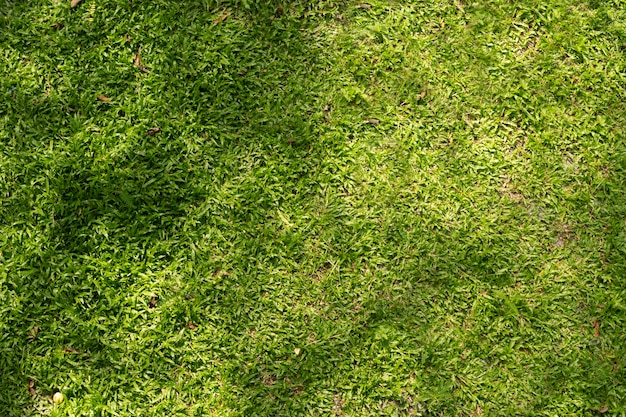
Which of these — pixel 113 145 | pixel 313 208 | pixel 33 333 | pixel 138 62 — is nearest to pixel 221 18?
pixel 138 62

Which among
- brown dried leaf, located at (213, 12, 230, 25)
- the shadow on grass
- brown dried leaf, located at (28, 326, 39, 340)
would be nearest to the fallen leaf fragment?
the shadow on grass

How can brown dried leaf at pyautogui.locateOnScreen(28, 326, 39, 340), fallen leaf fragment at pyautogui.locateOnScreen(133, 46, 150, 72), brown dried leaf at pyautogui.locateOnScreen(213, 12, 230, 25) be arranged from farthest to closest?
1. brown dried leaf at pyautogui.locateOnScreen(213, 12, 230, 25)
2. fallen leaf fragment at pyautogui.locateOnScreen(133, 46, 150, 72)
3. brown dried leaf at pyautogui.locateOnScreen(28, 326, 39, 340)

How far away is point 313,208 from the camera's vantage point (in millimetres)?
3785

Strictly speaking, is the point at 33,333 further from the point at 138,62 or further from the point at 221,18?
the point at 221,18

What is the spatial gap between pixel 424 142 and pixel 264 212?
3.51ft

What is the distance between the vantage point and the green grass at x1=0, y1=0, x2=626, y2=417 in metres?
3.53

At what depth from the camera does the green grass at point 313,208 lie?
3525 millimetres

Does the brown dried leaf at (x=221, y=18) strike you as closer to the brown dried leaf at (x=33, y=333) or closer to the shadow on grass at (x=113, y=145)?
the shadow on grass at (x=113, y=145)

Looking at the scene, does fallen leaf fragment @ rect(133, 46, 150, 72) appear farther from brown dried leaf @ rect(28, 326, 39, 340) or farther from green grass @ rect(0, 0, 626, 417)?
brown dried leaf @ rect(28, 326, 39, 340)

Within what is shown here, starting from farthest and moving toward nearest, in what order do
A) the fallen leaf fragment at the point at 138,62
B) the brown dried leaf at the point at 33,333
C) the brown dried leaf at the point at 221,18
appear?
the brown dried leaf at the point at 221,18 → the fallen leaf fragment at the point at 138,62 → the brown dried leaf at the point at 33,333

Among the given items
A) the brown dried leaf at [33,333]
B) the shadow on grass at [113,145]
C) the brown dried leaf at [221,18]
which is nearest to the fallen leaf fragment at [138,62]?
the shadow on grass at [113,145]

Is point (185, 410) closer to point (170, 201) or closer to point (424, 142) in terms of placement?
point (170, 201)

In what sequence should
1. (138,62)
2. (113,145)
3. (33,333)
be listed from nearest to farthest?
(33,333), (113,145), (138,62)

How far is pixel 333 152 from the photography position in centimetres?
386
